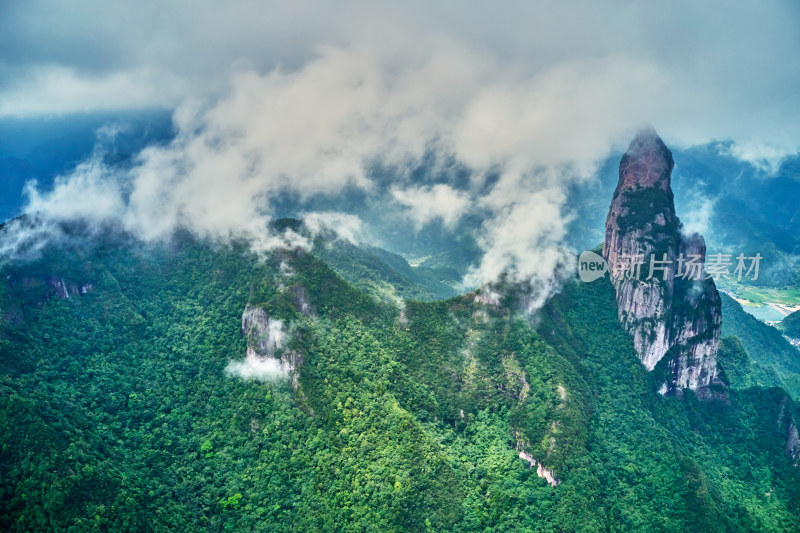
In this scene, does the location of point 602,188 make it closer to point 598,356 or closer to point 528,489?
point 598,356

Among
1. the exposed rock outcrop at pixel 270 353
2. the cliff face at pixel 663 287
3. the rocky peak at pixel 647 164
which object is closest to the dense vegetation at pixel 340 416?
the exposed rock outcrop at pixel 270 353

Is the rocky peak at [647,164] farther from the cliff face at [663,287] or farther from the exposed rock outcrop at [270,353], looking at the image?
the exposed rock outcrop at [270,353]

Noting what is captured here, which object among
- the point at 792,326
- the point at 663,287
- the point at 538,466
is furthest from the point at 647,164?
the point at 792,326

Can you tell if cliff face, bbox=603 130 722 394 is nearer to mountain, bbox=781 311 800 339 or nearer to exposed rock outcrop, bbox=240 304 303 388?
exposed rock outcrop, bbox=240 304 303 388

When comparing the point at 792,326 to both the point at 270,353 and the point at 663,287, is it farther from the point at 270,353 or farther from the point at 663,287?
the point at 270,353

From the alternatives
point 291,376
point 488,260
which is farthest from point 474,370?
point 488,260
